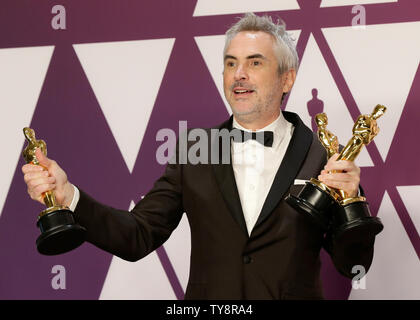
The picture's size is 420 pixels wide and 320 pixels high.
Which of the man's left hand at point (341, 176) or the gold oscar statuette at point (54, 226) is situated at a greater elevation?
the man's left hand at point (341, 176)

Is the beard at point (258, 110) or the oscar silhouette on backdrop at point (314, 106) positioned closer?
the beard at point (258, 110)

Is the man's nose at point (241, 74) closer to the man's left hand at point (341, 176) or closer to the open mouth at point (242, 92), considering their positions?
the open mouth at point (242, 92)

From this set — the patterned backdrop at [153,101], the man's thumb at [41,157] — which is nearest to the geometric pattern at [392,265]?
the patterned backdrop at [153,101]

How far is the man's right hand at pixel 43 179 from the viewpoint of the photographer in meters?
1.94

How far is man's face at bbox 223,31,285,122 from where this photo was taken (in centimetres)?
237

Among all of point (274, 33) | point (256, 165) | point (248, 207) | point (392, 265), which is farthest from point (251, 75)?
point (392, 265)

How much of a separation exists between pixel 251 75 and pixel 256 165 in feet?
1.04

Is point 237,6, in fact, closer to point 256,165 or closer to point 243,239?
point 256,165

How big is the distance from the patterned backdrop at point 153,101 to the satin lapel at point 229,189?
2.67ft

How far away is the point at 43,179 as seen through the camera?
1.94 meters

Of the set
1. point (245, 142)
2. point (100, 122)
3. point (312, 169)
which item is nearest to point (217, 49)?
point (100, 122)

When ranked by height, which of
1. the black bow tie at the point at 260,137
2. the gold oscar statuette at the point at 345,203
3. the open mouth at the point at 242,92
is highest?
the open mouth at the point at 242,92

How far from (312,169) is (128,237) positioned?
665 millimetres

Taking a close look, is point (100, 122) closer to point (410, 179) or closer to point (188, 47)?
point (188, 47)
